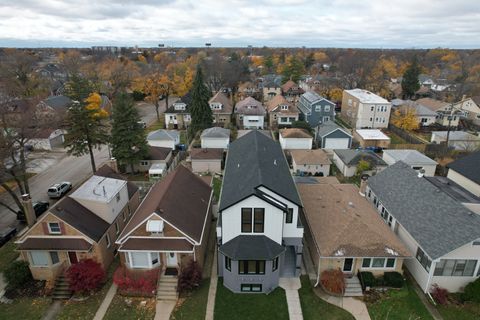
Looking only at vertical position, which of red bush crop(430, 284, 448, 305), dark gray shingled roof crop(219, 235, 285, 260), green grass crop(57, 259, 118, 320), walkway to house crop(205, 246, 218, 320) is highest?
dark gray shingled roof crop(219, 235, 285, 260)

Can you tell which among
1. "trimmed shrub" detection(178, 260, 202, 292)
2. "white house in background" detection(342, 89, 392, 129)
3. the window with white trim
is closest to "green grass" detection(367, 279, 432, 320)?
the window with white trim

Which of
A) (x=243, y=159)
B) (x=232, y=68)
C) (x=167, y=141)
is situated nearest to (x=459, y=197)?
(x=243, y=159)

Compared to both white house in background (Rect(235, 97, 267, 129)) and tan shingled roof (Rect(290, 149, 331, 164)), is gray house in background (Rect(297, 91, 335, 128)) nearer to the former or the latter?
white house in background (Rect(235, 97, 267, 129))

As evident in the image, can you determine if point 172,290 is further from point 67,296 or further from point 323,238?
point 323,238

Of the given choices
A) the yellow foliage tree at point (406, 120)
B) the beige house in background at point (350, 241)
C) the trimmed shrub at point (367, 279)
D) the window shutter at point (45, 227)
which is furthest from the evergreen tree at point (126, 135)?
the yellow foliage tree at point (406, 120)

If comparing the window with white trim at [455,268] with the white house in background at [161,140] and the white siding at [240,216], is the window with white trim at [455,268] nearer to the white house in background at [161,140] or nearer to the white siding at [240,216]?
the white siding at [240,216]
